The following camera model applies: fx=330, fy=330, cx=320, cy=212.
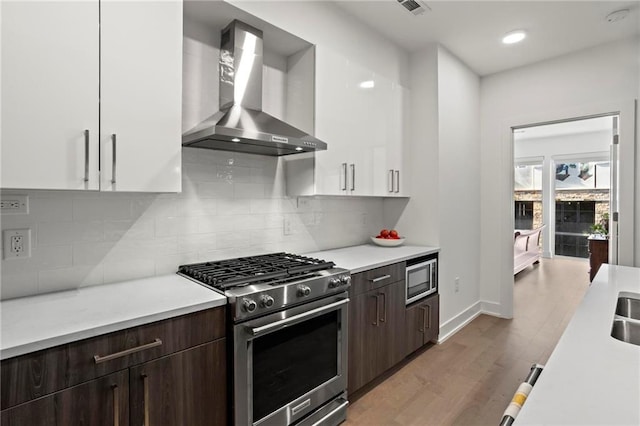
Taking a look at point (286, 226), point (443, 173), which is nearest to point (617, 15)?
point (443, 173)

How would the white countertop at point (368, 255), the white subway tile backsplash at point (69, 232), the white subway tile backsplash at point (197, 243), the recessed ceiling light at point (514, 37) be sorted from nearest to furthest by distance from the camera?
the white subway tile backsplash at point (69, 232), the white subway tile backsplash at point (197, 243), the white countertop at point (368, 255), the recessed ceiling light at point (514, 37)

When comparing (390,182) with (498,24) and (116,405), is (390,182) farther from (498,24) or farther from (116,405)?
(116,405)

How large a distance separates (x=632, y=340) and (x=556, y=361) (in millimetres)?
693

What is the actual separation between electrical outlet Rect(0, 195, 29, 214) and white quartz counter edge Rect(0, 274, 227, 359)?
15.5 inches

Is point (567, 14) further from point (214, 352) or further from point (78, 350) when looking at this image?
point (78, 350)

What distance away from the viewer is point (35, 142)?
4.13 feet

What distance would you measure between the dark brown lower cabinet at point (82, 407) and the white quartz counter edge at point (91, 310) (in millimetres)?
179

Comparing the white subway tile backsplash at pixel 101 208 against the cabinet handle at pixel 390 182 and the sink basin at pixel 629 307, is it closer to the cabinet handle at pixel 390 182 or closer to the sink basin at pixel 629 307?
the cabinet handle at pixel 390 182

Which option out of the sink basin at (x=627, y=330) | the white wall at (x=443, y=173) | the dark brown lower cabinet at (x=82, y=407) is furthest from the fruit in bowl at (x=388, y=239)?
the dark brown lower cabinet at (x=82, y=407)

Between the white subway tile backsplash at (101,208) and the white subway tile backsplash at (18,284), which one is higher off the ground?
the white subway tile backsplash at (101,208)

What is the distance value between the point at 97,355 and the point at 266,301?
0.67m

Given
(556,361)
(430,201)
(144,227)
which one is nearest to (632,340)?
(556,361)

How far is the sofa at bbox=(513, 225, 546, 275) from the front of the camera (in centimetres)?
589

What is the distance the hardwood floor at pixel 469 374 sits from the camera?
2111 millimetres
